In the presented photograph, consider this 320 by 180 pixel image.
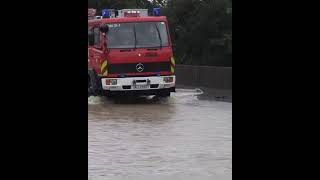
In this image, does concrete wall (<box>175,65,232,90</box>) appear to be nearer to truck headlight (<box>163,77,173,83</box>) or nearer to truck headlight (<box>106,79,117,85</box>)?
truck headlight (<box>163,77,173,83</box>)

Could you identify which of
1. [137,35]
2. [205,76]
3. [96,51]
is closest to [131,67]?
[137,35]

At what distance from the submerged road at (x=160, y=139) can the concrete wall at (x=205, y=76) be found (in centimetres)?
366

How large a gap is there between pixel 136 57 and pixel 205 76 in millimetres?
7153

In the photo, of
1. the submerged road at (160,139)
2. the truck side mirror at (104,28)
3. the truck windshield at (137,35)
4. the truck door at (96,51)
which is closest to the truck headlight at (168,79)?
the submerged road at (160,139)

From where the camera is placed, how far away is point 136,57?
73.7ft

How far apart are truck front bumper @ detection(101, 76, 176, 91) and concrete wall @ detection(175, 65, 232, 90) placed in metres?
Result: 4.80

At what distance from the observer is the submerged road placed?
9906mm

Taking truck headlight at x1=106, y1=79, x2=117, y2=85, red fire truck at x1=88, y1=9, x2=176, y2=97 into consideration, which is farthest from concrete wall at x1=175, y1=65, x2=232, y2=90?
truck headlight at x1=106, y1=79, x2=117, y2=85
